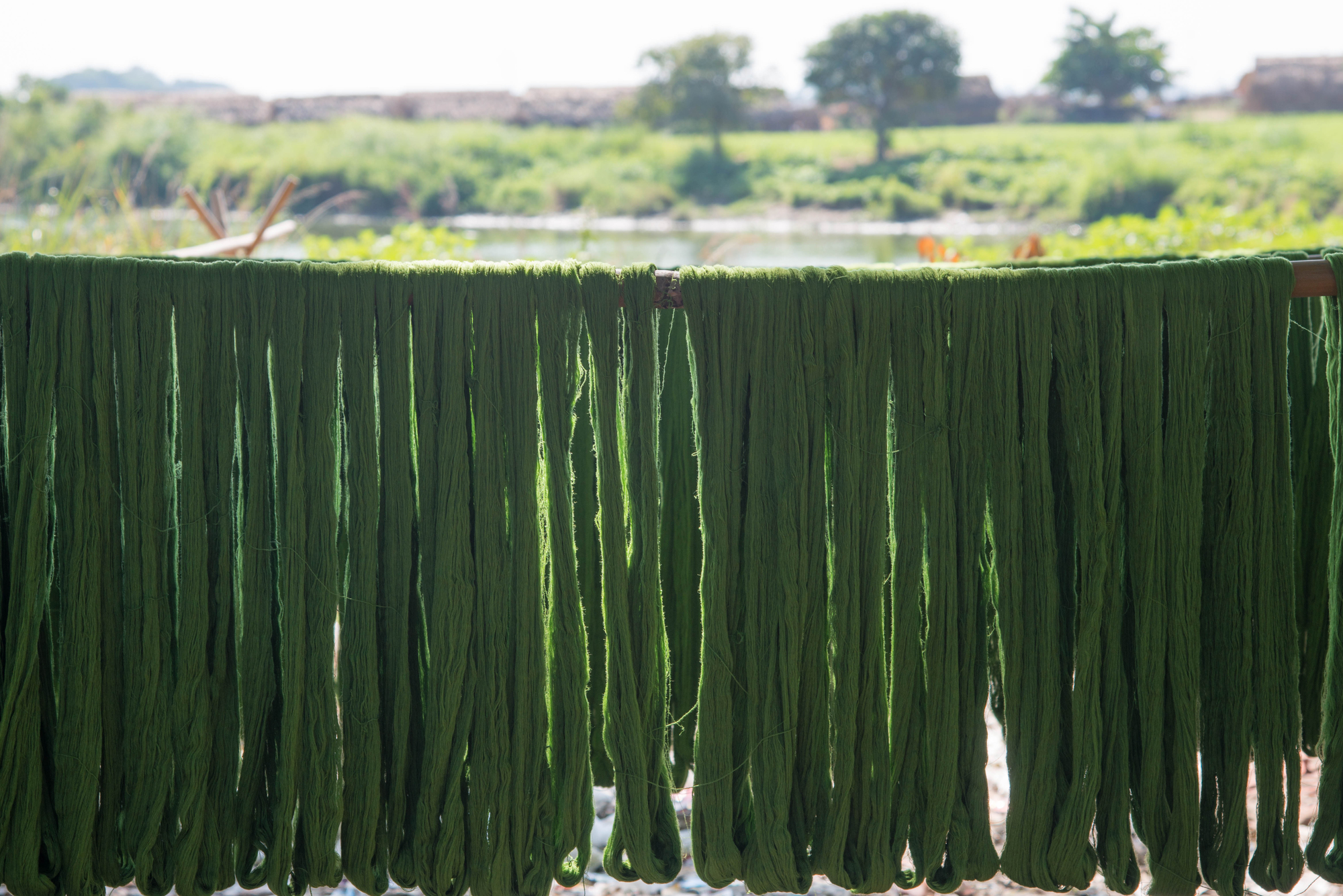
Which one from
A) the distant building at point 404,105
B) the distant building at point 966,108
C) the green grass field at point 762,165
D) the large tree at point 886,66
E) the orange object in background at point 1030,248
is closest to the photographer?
the orange object in background at point 1030,248

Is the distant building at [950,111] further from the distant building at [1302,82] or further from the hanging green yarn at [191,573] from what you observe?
the hanging green yarn at [191,573]

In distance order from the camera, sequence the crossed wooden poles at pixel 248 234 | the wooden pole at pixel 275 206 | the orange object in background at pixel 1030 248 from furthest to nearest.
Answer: the orange object in background at pixel 1030 248 → the wooden pole at pixel 275 206 → the crossed wooden poles at pixel 248 234

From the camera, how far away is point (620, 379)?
1.08 meters

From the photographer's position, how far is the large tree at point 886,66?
10.5 m

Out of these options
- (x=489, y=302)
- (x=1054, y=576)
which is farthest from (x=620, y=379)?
(x=1054, y=576)

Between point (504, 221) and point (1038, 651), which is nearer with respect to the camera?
point (1038, 651)

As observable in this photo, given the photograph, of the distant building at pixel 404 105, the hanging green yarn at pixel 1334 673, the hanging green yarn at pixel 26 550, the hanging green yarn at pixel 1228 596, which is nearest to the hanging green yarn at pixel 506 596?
the hanging green yarn at pixel 26 550

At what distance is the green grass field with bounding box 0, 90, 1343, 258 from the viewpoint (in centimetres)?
903

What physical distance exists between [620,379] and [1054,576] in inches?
23.1

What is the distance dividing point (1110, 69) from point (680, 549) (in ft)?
40.6

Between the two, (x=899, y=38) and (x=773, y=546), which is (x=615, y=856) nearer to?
(x=773, y=546)

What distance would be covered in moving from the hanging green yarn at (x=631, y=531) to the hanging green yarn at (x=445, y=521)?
159mm

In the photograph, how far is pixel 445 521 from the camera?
1.06 meters

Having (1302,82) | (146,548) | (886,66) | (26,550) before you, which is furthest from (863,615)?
(1302,82)
